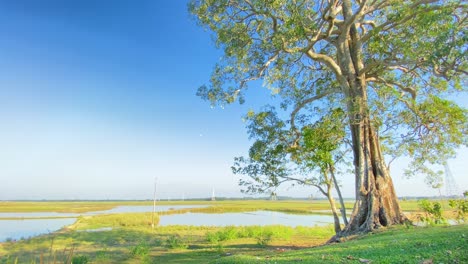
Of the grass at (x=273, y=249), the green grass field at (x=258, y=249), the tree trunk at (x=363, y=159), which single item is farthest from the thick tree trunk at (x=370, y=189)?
the grass at (x=273, y=249)

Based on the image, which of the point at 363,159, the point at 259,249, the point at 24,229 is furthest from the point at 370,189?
the point at 24,229

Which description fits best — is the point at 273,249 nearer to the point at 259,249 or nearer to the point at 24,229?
the point at 259,249

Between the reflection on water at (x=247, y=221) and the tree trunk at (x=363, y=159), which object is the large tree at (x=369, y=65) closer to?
the tree trunk at (x=363, y=159)

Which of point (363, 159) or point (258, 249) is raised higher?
point (363, 159)

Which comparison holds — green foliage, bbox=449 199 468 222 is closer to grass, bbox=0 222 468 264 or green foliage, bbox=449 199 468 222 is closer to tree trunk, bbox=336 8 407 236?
tree trunk, bbox=336 8 407 236

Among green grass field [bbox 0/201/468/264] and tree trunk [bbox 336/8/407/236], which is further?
tree trunk [bbox 336/8/407/236]

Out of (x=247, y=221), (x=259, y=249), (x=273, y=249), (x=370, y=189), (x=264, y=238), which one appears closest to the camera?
(x=370, y=189)

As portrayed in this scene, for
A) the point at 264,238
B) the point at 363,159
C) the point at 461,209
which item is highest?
the point at 363,159

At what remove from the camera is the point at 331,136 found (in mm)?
9633

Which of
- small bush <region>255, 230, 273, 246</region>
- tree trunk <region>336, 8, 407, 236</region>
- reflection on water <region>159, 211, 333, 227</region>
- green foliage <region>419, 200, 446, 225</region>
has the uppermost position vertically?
tree trunk <region>336, 8, 407, 236</region>

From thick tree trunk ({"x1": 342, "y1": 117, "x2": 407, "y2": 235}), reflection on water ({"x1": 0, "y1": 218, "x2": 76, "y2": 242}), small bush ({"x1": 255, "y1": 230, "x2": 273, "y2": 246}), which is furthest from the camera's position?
reflection on water ({"x1": 0, "y1": 218, "x2": 76, "y2": 242})

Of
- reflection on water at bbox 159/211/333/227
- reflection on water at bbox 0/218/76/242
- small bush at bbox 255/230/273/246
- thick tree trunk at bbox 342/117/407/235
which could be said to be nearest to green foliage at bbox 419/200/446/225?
thick tree trunk at bbox 342/117/407/235

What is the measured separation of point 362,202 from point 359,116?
2.45 metres

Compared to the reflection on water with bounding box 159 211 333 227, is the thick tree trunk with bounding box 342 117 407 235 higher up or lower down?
higher up
